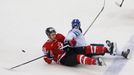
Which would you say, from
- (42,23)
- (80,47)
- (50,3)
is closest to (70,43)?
(80,47)

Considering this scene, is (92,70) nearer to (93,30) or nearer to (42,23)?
(93,30)

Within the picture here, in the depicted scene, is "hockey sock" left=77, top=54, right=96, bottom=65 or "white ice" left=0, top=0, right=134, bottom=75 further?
"white ice" left=0, top=0, right=134, bottom=75

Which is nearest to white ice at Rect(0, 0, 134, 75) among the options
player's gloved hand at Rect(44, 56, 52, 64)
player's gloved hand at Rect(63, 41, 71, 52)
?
player's gloved hand at Rect(44, 56, 52, 64)

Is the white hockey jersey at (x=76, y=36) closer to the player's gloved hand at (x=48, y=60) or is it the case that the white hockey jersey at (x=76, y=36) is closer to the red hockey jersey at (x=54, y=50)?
the red hockey jersey at (x=54, y=50)

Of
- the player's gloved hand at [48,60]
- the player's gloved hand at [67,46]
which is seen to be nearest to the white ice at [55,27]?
the player's gloved hand at [48,60]

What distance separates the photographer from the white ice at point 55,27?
2.72 meters

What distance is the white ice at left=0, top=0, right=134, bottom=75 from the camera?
2719 millimetres

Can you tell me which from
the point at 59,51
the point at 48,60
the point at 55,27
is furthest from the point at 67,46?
the point at 55,27

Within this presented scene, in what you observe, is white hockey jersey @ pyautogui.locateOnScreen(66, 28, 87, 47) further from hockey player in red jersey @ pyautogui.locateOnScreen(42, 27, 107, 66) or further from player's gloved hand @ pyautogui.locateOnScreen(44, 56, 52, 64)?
player's gloved hand @ pyautogui.locateOnScreen(44, 56, 52, 64)

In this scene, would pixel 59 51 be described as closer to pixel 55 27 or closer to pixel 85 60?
pixel 85 60

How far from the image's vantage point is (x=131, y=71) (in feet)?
8.71

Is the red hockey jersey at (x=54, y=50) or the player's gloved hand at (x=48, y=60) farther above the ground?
the red hockey jersey at (x=54, y=50)

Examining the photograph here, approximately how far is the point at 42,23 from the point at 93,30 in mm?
591

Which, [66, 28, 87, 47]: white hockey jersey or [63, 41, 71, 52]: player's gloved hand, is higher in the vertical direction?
[66, 28, 87, 47]: white hockey jersey
